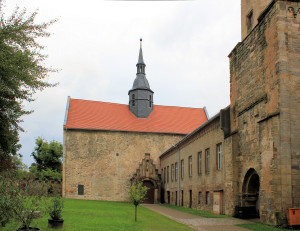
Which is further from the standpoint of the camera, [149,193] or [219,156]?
[149,193]

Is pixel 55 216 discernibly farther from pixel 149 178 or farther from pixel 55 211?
pixel 149 178

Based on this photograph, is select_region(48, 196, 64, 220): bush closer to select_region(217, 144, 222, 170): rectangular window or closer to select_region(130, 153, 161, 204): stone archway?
select_region(217, 144, 222, 170): rectangular window

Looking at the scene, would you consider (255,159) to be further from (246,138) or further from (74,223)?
(74,223)

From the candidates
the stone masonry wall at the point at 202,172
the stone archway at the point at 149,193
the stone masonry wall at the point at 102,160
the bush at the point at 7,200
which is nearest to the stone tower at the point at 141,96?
the stone masonry wall at the point at 102,160

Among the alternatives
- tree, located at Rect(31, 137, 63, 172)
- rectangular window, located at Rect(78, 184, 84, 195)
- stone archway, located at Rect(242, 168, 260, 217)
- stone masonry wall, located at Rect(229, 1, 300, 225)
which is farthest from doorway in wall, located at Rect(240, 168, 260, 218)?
tree, located at Rect(31, 137, 63, 172)

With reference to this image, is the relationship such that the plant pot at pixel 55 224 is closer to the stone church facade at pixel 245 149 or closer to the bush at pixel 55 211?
the bush at pixel 55 211

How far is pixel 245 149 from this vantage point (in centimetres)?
1720

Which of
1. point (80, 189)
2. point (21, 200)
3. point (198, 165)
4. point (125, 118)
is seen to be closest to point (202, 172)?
point (198, 165)

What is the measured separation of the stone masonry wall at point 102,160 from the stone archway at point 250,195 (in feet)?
72.9

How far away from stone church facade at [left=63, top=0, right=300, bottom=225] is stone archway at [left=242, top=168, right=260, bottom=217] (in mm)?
50

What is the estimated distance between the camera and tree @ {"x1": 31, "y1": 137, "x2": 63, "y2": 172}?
50500mm

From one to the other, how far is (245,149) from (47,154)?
3931cm

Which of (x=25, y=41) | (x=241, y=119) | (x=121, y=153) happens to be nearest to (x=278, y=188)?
(x=241, y=119)

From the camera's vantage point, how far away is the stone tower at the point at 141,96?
4241cm
